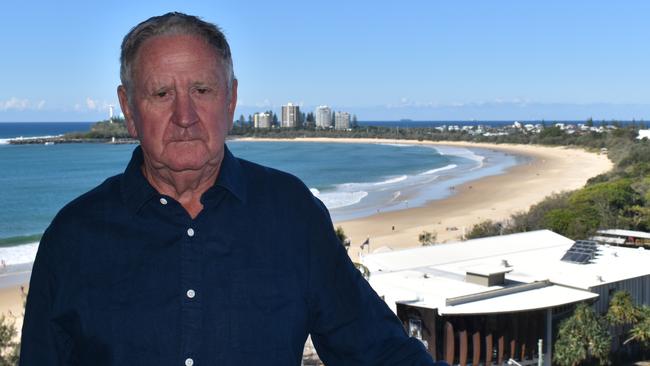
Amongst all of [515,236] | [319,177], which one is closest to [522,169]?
[319,177]

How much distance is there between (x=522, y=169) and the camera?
208 feet

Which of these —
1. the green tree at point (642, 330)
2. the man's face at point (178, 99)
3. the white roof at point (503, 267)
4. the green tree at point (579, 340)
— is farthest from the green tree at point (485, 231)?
the man's face at point (178, 99)

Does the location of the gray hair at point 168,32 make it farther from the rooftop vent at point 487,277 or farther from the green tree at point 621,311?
the green tree at point 621,311

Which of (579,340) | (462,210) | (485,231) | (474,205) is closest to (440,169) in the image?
(474,205)

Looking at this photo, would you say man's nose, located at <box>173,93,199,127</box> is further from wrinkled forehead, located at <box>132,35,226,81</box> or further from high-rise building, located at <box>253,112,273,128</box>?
high-rise building, located at <box>253,112,273,128</box>

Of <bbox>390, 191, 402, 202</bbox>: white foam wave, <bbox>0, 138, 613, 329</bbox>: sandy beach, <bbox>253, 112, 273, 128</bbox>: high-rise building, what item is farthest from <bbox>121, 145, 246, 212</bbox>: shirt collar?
<bbox>253, 112, 273, 128</bbox>: high-rise building

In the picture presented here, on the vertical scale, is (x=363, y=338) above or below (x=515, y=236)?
above

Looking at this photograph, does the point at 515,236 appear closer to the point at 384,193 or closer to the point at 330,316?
the point at 330,316

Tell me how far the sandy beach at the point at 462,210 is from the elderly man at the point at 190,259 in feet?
60.0

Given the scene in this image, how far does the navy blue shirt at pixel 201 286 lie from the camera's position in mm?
1469

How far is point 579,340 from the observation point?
12180mm

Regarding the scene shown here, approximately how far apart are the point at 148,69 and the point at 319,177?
56.7m

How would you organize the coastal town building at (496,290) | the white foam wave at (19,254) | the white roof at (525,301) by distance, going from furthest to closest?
1. the white foam wave at (19,254)
2. the coastal town building at (496,290)
3. the white roof at (525,301)

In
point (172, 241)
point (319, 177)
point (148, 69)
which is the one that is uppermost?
point (148, 69)
